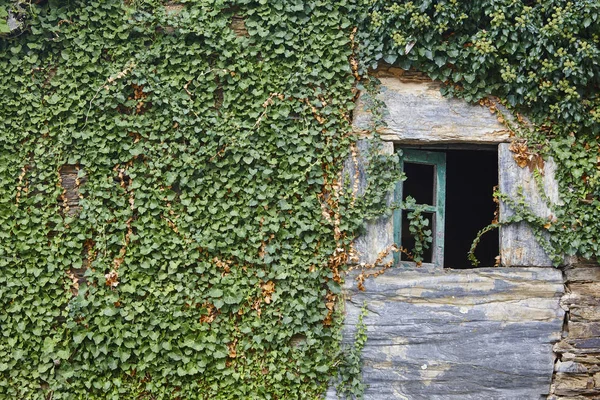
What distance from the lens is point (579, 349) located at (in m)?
4.79


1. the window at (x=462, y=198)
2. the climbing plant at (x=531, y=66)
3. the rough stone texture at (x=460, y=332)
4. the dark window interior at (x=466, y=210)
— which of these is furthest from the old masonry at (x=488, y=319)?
the dark window interior at (x=466, y=210)

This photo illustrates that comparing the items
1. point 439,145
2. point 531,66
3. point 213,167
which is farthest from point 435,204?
point 213,167

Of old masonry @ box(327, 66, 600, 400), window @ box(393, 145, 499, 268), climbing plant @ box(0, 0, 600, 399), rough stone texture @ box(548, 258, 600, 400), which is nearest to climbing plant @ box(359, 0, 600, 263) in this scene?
climbing plant @ box(0, 0, 600, 399)

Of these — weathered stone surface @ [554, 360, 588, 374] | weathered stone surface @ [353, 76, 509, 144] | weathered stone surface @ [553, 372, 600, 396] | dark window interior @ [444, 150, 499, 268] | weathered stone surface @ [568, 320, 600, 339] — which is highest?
weathered stone surface @ [353, 76, 509, 144]

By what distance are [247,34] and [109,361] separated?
2.91 metres

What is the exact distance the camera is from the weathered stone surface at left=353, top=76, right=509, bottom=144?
4914 millimetres

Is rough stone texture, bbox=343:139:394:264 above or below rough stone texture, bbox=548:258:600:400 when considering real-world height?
above

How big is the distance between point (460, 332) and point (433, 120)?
5.73 feet

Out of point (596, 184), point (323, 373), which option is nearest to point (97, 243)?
point (323, 373)

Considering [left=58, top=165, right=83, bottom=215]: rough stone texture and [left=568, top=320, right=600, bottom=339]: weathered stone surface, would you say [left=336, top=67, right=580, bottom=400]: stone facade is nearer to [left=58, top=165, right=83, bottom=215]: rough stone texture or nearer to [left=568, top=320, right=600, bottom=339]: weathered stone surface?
[left=568, top=320, right=600, bottom=339]: weathered stone surface

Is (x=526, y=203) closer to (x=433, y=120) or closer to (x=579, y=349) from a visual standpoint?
(x=433, y=120)

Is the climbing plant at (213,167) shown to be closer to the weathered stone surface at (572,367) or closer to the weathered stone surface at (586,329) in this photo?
the weathered stone surface at (586,329)

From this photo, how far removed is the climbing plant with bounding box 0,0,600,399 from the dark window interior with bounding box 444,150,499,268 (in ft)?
11.0

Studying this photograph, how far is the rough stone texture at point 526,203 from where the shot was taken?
4.84 meters
